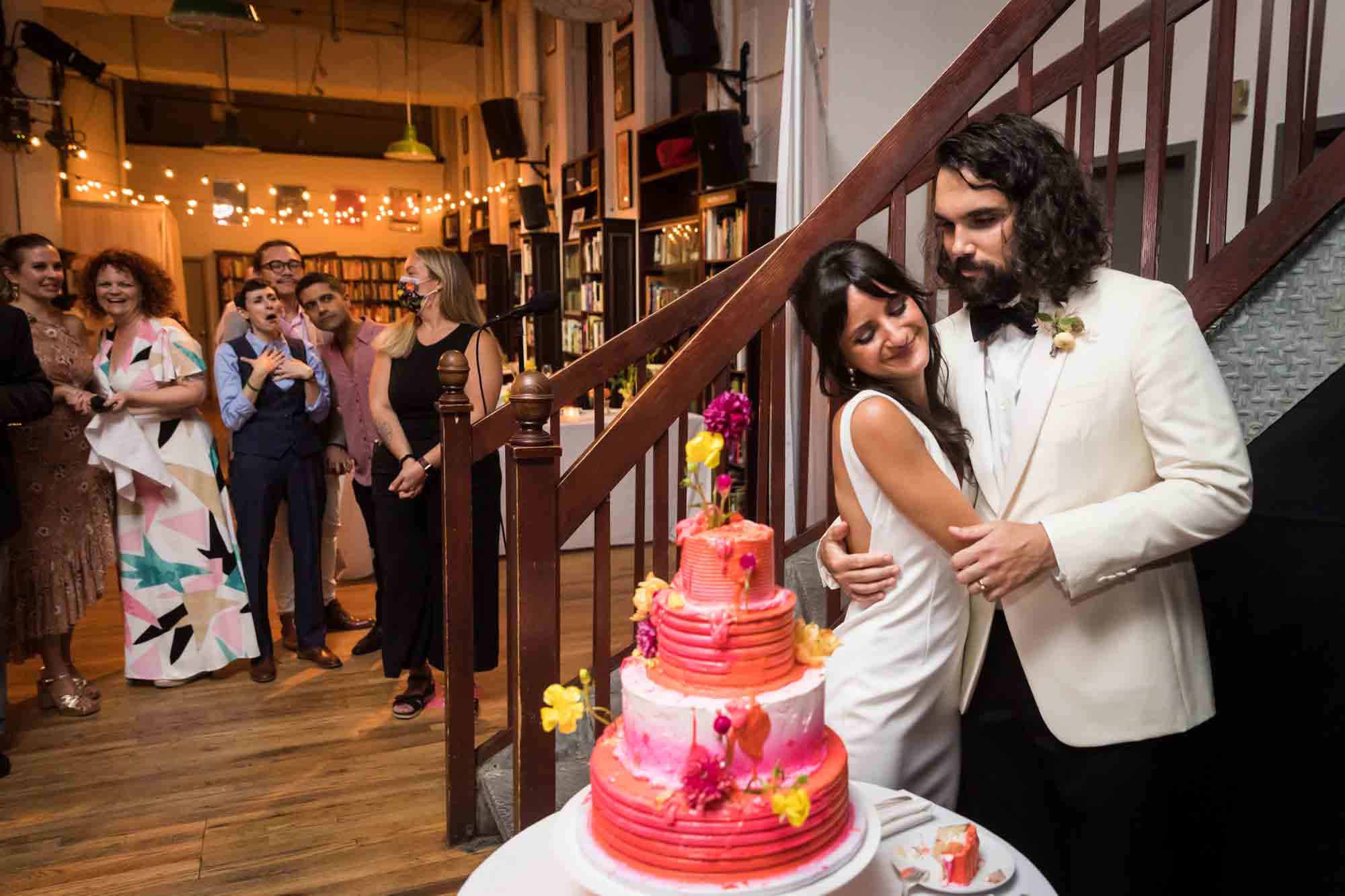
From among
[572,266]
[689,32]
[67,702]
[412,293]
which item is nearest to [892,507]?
[412,293]

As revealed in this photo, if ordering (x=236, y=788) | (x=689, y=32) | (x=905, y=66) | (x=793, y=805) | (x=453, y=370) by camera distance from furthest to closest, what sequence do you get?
(x=689, y=32) < (x=905, y=66) < (x=236, y=788) < (x=453, y=370) < (x=793, y=805)

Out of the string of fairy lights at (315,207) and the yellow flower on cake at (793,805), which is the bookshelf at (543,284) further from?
the yellow flower on cake at (793,805)

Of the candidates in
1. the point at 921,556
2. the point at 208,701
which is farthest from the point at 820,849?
the point at 208,701

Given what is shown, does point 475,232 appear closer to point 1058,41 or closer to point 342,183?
point 342,183

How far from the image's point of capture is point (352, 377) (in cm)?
437

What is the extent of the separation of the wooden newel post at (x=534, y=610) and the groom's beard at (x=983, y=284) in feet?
2.48

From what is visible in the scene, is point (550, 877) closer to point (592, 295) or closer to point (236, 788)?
point (236, 788)

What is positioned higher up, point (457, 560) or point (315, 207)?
point (315, 207)

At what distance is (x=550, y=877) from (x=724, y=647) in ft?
1.39

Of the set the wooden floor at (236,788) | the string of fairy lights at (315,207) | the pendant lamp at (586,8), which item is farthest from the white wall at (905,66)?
the string of fairy lights at (315,207)

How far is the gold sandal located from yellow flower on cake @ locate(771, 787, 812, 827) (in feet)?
11.8

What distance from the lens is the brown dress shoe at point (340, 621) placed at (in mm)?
4637

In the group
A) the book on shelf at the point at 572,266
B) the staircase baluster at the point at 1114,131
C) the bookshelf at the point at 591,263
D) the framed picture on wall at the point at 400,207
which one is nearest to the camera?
Answer: the staircase baluster at the point at 1114,131

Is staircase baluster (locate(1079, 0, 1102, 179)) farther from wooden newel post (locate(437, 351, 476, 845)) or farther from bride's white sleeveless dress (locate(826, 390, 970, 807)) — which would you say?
wooden newel post (locate(437, 351, 476, 845))
